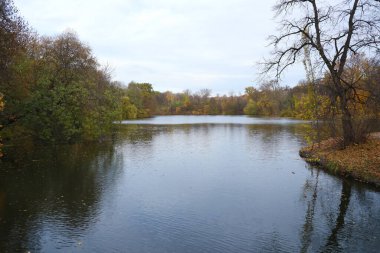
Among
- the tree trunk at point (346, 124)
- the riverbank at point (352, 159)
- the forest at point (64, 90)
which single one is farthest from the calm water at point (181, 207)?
the forest at point (64, 90)

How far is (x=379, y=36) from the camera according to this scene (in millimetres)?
18500

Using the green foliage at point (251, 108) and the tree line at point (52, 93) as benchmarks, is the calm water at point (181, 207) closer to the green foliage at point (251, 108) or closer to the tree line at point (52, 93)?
the tree line at point (52, 93)

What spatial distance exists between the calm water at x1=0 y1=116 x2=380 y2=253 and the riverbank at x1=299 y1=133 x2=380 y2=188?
0.82 m

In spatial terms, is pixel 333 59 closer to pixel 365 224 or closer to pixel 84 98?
pixel 365 224

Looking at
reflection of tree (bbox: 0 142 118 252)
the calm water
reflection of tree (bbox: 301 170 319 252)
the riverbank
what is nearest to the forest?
the riverbank

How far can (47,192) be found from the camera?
47.1 feet

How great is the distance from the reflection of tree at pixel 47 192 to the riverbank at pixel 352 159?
12443mm

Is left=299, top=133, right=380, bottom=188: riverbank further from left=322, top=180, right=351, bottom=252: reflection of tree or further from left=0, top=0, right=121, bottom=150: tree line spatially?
left=0, top=0, right=121, bottom=150: tree line

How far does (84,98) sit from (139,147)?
6.77 meters

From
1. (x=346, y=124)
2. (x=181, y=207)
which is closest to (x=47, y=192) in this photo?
(x=181, y=207)

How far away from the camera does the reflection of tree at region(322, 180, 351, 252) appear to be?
30.1 ft

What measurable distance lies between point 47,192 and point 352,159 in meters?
16.1

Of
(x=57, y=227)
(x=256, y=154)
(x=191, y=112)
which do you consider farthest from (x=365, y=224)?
(x=191, y=112)

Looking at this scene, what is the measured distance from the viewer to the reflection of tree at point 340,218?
9.18m
